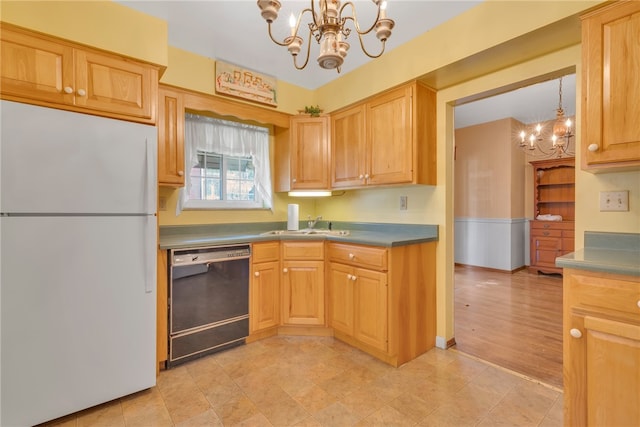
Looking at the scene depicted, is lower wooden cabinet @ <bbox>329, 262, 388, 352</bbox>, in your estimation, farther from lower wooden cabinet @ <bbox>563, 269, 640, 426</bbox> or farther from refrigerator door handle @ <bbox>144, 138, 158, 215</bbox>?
refrigerator door handle @ <bbox>144, 138, 158, 215</bbox>

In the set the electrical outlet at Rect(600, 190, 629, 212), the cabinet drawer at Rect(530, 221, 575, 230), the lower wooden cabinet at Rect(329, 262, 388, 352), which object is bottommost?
the lower wooden cabinet at Rect(329, 262, 388, 352)

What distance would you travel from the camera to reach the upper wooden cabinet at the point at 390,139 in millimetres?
2324

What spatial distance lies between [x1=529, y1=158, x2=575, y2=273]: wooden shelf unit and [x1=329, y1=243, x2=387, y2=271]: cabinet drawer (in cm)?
420

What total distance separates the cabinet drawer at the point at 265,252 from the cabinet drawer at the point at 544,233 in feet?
15.7

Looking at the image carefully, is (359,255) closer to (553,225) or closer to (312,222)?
(312,222)

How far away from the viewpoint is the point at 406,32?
2248 millimetres

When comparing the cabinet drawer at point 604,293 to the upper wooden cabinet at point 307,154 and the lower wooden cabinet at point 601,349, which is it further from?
the upper wooden cabinet at point 307,154

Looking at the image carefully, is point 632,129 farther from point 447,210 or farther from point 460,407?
point 460,407

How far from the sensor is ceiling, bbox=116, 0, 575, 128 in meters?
1.98

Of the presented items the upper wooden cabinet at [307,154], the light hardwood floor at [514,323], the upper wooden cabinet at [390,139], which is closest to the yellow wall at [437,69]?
the upper wooden cabinet at [390,139]

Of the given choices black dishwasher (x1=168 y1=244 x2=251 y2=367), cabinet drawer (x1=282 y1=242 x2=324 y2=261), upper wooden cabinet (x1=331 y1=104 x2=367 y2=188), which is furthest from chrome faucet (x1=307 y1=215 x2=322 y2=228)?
black dishwasher (x1=168 y1=244 x2=251 y2=367)

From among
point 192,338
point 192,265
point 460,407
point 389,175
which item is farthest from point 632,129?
point 192,338

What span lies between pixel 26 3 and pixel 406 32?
2366mm

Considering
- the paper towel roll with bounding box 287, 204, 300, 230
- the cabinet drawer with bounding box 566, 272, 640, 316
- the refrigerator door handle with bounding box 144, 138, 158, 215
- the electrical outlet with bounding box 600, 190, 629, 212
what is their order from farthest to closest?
the paper towel roll with bounding box 287, 204, 300, 230, the refrigerator door handle with bounding box 144, 138, 158, 215, the electrical outlet with bounding box 600, 190, 629, 212, the cabinet drawer with bounding box 566, 272, 640, 316
